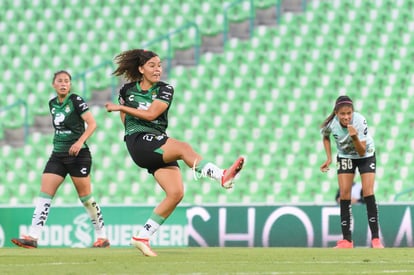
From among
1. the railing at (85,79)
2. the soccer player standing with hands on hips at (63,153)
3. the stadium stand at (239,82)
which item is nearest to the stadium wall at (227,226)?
the stadium stand at (239,82)

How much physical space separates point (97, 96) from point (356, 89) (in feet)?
15.9

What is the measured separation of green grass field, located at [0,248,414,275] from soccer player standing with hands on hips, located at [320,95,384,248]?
4.75 feet

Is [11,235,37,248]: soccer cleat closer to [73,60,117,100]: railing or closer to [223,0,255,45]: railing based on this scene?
[73,60,117,100]: railing

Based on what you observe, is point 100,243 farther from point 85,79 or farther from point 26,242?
point 85,79

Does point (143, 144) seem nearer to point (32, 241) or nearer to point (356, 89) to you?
point (32, 241)

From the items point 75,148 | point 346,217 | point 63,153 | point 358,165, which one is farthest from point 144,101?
point 346,217

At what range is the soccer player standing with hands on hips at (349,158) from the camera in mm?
11273

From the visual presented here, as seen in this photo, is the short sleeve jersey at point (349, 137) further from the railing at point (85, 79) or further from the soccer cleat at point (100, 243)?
the railing at point (85, 79)

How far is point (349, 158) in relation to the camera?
11484mm

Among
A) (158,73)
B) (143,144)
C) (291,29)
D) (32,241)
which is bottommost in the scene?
(32,241)

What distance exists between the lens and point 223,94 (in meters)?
18.3

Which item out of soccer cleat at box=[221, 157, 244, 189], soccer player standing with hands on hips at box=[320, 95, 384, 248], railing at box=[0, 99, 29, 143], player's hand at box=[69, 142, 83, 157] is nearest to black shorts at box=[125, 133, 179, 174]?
soccer cleat at box=[221, 157, 244, 189]

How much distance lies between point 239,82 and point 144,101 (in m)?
9.23

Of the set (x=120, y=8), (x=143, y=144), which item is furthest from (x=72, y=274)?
(x=120, y=8)
